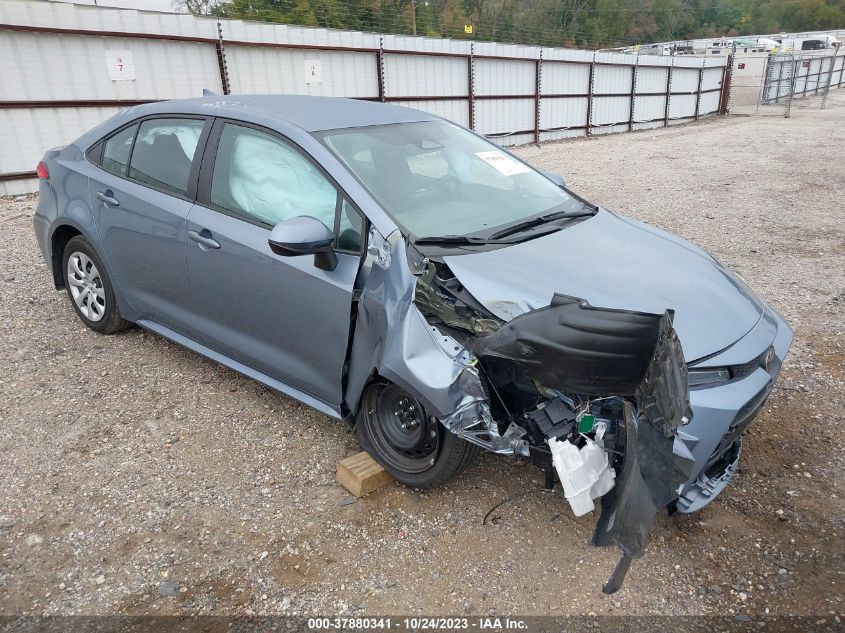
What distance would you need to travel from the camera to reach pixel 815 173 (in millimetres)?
11344

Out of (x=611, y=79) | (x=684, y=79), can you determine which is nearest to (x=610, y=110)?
(x=611, y=79)

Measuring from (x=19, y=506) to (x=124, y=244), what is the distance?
5.40 ft

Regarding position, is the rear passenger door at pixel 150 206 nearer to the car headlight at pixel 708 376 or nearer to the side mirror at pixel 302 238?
the side mirror at pixel 302 238

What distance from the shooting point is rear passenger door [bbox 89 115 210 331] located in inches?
139

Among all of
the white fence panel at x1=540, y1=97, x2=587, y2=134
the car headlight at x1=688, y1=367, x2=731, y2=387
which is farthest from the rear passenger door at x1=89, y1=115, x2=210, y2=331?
the white fence panel at x1=540, y1=97, x2=587, y2=134

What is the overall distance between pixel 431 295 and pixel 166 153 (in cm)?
215

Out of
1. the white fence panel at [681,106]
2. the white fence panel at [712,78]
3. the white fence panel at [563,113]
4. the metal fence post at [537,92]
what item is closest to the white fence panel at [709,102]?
the white fence panel at [712,78]

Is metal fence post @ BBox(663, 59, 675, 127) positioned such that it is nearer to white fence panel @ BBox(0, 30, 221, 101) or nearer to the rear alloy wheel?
white fence panel @ BBox(0, 30, 221, 101)

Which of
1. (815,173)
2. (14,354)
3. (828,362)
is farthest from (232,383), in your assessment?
(815,173)

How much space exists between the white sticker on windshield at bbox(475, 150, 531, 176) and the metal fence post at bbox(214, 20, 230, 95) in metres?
8.83

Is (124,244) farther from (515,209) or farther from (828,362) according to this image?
(828,362)

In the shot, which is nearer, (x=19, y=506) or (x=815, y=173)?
(x=19, y=506)

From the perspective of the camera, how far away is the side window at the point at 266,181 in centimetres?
305

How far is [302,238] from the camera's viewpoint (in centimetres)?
270
